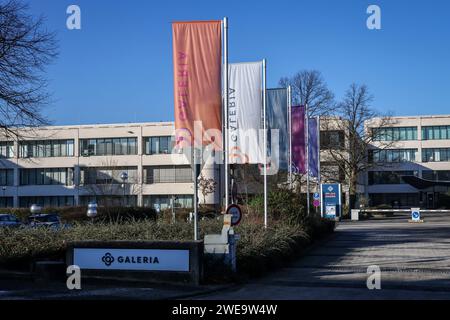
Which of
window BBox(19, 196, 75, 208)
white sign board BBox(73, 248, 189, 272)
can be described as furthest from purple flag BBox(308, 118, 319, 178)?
window BBox(19, 196, 75, 208)

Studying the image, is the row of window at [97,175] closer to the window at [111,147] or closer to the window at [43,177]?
the window at [43,177]

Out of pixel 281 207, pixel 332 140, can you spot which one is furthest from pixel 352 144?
pixel 281 207

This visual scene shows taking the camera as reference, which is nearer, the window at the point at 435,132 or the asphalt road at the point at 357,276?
the asphalt road at the point at 357,276

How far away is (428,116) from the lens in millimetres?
87938

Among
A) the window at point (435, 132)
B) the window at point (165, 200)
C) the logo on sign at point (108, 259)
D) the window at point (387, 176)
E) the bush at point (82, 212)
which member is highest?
the window at point (435, 132)

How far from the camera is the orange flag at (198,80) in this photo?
18406 millimetres

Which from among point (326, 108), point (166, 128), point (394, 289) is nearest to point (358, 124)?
point (326, 108)

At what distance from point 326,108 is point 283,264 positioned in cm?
4364

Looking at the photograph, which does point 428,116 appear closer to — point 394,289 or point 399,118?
point 399,118

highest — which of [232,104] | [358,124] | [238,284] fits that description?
[358,124]

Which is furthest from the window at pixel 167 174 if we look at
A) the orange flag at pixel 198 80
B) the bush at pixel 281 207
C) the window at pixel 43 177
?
the orange flag at pixel 198 80

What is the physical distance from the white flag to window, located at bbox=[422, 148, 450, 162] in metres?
71.7

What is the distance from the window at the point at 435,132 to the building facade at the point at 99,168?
37.8 metres

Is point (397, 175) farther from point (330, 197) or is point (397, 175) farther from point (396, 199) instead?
point (330, 197)
